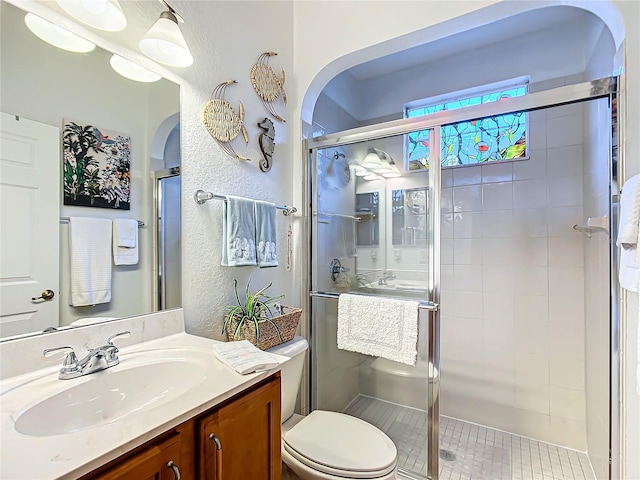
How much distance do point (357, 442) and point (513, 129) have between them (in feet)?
7.36

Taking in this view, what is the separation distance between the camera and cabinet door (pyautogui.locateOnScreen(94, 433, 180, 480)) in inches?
24.4

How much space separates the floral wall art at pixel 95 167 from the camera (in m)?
1.04

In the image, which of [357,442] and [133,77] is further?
[357,442]

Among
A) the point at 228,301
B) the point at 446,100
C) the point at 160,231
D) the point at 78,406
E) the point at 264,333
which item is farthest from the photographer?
the point at 446,100

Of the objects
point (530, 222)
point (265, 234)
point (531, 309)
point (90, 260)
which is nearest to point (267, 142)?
point (265, 234)

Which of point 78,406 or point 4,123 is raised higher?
point 4,123

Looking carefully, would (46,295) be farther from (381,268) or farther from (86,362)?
(381,268)

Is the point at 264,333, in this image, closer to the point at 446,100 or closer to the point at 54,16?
the point at 54,16

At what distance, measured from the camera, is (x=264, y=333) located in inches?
57.2

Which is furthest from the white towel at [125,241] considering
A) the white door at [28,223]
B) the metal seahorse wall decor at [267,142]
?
the metal seahorse wall decor at [267,142]

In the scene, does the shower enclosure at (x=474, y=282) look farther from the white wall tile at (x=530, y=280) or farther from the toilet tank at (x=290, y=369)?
the toilet tank at (x=290, y=369)

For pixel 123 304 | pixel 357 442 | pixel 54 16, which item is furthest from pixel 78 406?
pixel 54 16

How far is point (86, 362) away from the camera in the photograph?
933 millimetres

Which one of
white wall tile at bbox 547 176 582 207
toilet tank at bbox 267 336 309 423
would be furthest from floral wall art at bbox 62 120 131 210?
white wall tile at bbox 547 176 582 207
